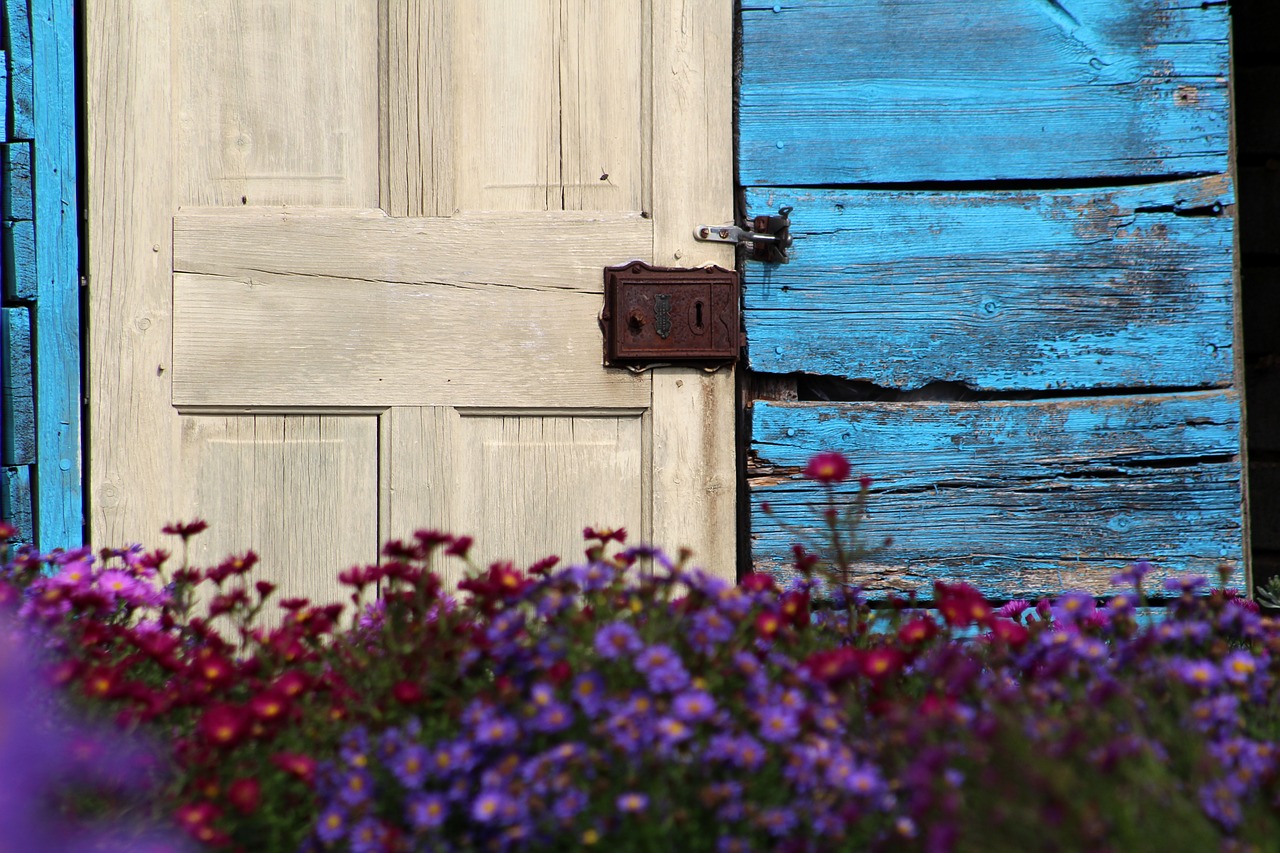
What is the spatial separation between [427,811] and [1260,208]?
3125 millimetres

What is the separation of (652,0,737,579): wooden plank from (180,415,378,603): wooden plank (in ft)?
2.02

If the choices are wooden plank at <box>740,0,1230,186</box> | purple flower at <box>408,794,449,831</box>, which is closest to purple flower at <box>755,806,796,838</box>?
purple flower at <box>408,794,449,831</box>

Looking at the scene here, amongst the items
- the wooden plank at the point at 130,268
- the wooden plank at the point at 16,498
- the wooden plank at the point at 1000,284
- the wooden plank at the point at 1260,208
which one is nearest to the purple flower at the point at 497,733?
the wooden plank at the point at 1000,284

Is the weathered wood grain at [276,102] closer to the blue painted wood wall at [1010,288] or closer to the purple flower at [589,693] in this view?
the blue painted wood wall at [1010,288]

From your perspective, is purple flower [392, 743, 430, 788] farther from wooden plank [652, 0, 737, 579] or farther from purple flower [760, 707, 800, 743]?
wooden plank [652, 0, 737, 579]

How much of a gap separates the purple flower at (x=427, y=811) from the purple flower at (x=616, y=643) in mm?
222

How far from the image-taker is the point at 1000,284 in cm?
217

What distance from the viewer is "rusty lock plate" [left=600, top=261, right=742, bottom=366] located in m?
2.19

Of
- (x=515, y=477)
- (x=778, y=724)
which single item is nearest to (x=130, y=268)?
(x=515, y=477)

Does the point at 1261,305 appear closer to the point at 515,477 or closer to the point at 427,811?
the point at 515,477

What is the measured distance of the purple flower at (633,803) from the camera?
3.37ft

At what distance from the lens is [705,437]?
7.27 ft

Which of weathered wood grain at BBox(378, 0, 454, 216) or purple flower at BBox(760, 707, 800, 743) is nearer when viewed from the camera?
purple flower at BBox(760, 707, 800, 743)

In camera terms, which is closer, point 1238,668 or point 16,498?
point 1238,668
